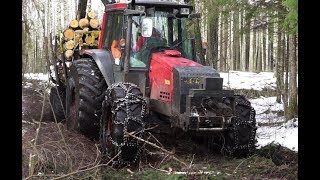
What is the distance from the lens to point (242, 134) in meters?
8.26

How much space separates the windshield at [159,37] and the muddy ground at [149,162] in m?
1.51

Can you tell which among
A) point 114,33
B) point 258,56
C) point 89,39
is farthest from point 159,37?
point 258,56

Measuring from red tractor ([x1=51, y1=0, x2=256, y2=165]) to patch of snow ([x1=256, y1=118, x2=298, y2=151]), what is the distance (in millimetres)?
1479

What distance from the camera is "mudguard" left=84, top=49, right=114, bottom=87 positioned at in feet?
29.8

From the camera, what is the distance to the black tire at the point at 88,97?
29.7ft

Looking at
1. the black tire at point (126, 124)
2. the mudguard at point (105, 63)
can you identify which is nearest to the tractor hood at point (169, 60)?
the black tire at point (126, 124)

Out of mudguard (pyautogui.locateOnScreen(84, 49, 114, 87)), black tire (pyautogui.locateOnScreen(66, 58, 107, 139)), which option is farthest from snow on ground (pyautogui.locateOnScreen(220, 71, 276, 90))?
black tire (pyautogui.locateOnScreen(66, 58, 107, 139))

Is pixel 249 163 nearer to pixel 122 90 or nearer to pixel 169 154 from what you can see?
pixel 169 154

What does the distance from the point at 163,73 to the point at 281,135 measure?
3.49 metres

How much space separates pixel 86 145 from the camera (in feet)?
28.4

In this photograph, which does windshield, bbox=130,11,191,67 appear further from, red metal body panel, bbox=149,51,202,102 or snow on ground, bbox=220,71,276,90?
snow on ground, bbox=220,71,276,90
